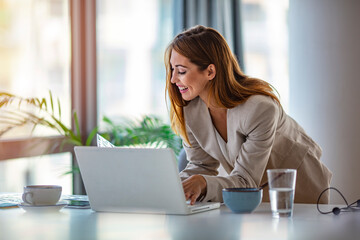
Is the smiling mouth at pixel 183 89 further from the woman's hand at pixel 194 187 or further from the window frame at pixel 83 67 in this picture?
the window frame at pixel 83 67

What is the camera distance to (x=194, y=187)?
1.95 meters

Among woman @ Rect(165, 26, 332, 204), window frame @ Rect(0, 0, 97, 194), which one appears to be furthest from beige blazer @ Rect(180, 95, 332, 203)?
window frame @ Rect(0, 0, 97, 194)

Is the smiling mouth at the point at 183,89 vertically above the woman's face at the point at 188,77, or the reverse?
the woman's face at the point at 188,77

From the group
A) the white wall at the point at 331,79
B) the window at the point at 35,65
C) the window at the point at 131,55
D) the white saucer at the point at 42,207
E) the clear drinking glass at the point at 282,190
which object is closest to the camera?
the clear drinking glass at the point at 282,190

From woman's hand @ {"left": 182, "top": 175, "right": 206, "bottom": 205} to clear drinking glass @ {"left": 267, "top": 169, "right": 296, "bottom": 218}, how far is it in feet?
1.09

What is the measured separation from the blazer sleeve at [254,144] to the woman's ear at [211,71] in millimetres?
200

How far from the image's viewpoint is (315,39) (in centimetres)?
333

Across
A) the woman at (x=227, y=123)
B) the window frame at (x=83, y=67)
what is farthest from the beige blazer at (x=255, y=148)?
the window frame at (x=83, y=67)

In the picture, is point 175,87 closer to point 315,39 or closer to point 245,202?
point 245,202

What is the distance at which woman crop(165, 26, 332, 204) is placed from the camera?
223cm

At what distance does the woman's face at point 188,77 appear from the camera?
2.39m

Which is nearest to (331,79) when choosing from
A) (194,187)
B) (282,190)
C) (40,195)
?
(194,187)

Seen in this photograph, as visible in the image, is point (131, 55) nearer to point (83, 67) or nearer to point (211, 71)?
point (83, 67)

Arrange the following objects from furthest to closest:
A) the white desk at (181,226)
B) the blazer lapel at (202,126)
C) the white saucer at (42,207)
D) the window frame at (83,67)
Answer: the window frame at (83,67)
the blazer lapel at (202,126)
the white saucer at (42,207)
the white desk at (181,226)
